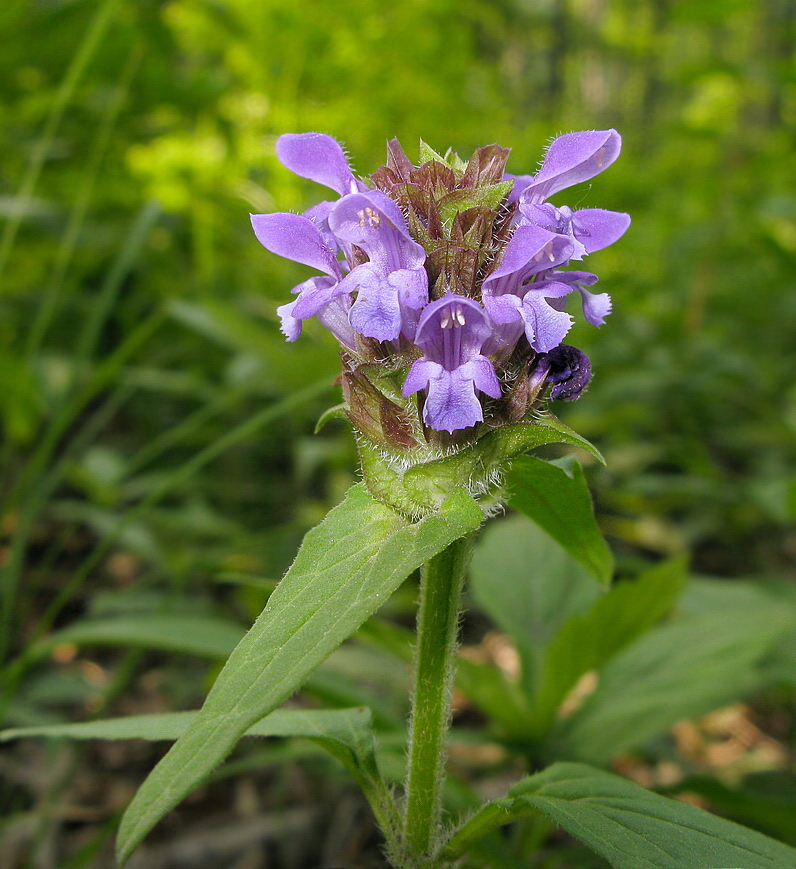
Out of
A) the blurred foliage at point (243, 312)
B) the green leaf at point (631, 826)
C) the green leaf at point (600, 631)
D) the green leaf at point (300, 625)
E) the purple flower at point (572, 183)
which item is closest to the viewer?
the green leaf at point (300, 625)

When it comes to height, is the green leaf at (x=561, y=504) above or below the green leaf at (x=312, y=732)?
above

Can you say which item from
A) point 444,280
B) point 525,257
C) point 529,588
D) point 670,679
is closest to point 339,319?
point 444,280

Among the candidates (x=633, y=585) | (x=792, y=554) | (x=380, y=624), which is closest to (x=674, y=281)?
(x=792, y=554)

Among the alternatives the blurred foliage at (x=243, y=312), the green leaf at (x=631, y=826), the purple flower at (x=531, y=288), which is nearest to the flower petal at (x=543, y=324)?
the purple flower at (x=531, y=288)

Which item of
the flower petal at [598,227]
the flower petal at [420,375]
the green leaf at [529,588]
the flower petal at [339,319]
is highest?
the flower petal at [598,227]

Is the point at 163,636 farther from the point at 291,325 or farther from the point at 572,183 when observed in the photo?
the point at 572,183

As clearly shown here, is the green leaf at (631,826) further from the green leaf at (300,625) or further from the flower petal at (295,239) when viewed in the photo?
the flower petal at (295,239)

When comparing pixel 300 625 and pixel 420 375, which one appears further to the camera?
pixel 420 375
